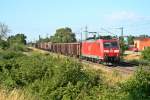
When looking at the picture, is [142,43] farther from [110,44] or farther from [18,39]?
[110,44]

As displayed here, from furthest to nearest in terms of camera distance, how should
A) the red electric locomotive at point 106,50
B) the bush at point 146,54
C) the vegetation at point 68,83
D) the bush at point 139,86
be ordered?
the bush at point 146,54 < the red electric locomotive at point 106,50 < the vegetation at point 68,83 < the bush at point 139,86

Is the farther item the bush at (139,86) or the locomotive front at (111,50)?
the locomotive front at (111,50)

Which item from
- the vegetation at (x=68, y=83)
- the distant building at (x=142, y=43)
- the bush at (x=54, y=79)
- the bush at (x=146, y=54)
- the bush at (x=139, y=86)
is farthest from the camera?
the distant building at (x=142, y=43)

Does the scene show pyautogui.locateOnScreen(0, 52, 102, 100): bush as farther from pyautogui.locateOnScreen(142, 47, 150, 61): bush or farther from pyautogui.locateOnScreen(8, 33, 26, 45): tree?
pyautogui.locateOnScreen(8, 33, 26, 45): tree

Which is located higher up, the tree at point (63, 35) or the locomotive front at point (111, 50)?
the tree at point (63, 35)

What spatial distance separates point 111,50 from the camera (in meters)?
41.6

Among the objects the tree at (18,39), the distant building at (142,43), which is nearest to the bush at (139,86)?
the distant building at (142,43)

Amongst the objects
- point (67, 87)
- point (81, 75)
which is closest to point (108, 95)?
point (67, 87)

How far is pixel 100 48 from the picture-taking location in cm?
4175

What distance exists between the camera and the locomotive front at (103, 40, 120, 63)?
41.3m

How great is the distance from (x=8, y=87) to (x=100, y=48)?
82.4ft

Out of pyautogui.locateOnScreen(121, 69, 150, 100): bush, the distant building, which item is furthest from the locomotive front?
the distant building

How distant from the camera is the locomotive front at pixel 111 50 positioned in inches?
1626

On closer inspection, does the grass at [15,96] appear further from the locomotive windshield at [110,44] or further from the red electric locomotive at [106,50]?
the locomotive windshield at [110,44]
